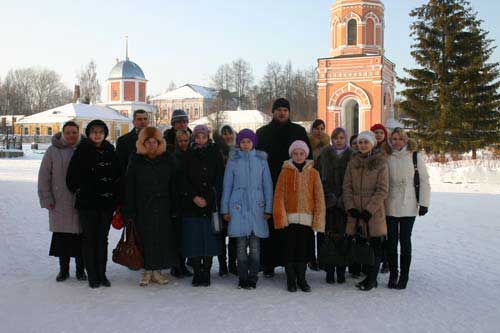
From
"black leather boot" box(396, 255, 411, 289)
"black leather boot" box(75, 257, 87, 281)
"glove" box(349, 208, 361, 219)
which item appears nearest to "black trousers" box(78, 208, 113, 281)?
"black leather boot" box(75, 257, 87, 281)

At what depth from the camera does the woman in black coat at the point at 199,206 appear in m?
5.44

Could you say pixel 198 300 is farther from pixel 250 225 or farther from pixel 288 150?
pixel 288 150

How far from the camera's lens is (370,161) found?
533 cm

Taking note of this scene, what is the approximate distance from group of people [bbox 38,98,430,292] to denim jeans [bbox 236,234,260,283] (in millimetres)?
11

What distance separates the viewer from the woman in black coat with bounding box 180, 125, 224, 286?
5441 millimetres

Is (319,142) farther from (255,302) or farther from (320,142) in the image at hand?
(255,302)

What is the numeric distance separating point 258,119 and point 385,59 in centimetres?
2586

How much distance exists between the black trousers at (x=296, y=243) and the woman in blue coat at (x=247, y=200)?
0.84 feet

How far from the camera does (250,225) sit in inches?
212

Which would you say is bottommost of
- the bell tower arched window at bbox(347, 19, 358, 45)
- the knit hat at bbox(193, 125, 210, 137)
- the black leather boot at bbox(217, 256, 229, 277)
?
the black leather boot at bbox(217, 256, 229, 277)

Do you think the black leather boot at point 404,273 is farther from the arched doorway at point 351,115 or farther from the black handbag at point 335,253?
the arched doorway at point 351,115

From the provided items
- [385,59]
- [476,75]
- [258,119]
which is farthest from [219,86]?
[476,75]

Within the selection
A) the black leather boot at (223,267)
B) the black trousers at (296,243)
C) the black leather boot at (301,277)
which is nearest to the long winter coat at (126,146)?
the black leather boot at (223,267)

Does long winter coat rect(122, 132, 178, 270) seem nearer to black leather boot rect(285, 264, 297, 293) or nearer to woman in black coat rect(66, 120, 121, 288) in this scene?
woman in black coat rect(66, 120, 121, 288)
